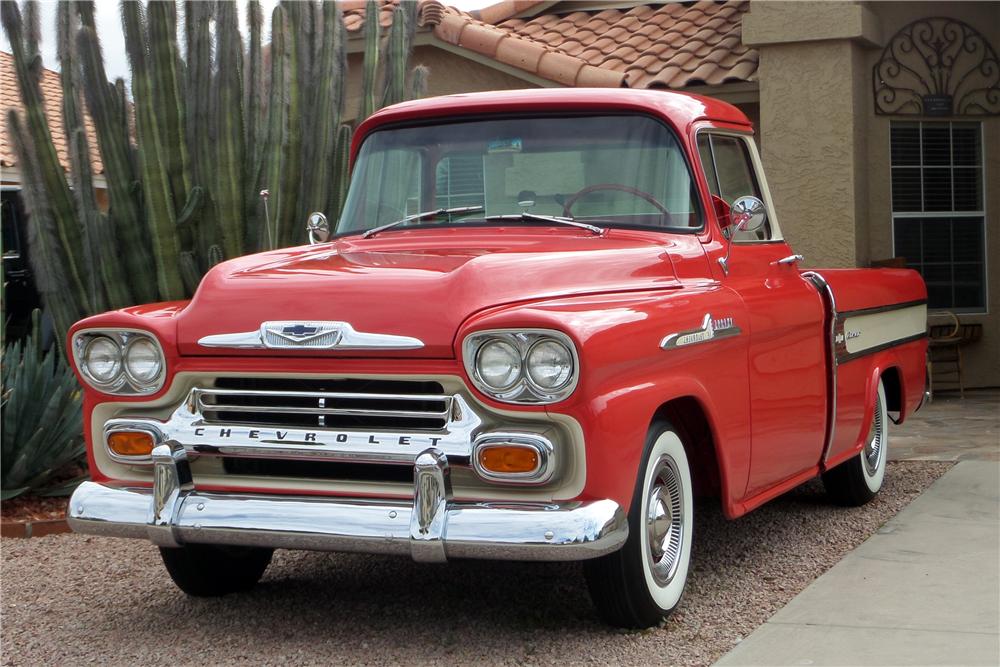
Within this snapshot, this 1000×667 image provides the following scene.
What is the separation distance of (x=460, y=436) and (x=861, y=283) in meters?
3.18

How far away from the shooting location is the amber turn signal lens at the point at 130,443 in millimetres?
4301

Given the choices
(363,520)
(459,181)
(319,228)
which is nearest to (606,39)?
(319,228)

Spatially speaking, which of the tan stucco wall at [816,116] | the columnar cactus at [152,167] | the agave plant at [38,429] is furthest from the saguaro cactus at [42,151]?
the tan stucco wall at [816,116]

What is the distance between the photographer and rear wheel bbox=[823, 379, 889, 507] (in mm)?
6465

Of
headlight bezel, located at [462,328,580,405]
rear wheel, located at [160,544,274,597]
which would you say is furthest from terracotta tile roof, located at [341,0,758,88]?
headlight bezel, located at [462,328,580,405]

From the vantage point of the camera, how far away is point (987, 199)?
1124cm

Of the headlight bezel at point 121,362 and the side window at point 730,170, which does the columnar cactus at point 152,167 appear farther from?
the side window at point 730,170

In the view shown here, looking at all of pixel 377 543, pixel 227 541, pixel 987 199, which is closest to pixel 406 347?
pixel 377 543

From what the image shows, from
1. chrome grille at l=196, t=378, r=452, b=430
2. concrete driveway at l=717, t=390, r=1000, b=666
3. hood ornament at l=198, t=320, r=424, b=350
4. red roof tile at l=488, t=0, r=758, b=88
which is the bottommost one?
concrete driveway at l=717, t=390, r=1000, b=666

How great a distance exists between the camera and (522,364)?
3805 mm

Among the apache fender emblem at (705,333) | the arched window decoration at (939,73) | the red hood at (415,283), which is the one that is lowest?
the apache fender emblem at (705,333)

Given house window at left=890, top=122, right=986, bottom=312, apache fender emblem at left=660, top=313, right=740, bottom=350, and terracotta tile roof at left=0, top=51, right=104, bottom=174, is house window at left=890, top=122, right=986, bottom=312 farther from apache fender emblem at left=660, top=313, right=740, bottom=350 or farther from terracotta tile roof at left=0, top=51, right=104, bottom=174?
terracotta tile roof at left=0, top=51, right=104, bottom=174

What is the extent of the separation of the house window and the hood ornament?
823cm

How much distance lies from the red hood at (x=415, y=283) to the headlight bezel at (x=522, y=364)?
0.29 feet
